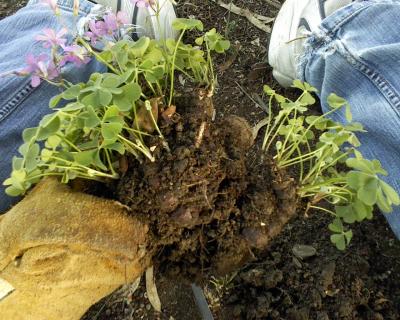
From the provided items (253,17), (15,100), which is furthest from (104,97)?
Answer: (253,17)

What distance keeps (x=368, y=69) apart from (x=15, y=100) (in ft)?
3.76

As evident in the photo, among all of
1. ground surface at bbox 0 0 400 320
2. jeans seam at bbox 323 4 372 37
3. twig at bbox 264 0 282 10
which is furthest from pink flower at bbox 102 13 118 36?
twig at bbox 264 0 282 10

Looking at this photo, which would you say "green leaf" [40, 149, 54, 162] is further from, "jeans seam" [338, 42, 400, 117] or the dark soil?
"jeans seam" [338, 42, 400, 117]

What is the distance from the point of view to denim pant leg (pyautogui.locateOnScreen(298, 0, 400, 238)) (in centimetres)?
128

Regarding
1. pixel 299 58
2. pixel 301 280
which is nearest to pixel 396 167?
pixel 301 280

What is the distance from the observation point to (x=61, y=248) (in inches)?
35.4

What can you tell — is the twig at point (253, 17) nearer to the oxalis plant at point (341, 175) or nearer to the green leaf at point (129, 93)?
the oxalis plant at point (341, 175)

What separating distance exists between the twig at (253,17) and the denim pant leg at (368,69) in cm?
59

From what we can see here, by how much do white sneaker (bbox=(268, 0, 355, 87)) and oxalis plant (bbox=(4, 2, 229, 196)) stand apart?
0.87 m

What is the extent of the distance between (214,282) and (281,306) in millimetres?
247

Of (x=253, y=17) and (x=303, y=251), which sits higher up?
(x=253, y=17)

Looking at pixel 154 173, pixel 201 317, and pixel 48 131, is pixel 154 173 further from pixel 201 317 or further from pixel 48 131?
pixel 201 317

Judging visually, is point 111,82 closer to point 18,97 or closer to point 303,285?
point 18,97

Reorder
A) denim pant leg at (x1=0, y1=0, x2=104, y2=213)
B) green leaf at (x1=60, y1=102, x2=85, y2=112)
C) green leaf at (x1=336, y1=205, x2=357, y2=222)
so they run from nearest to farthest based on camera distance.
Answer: green leaf at (x1=60, y1=102, x2=85, y2=112)
green leaf at (x1=336, y1=205, x2=357, y2=222)
denim pant leg at (x1=0, y1=0, x2=104, y2=213)
